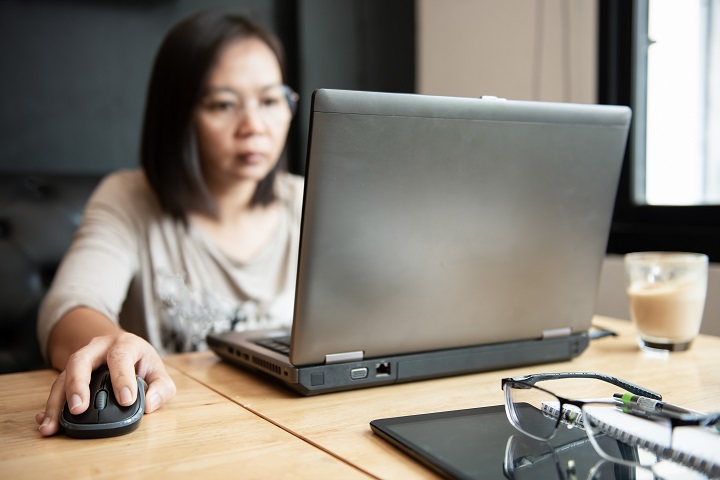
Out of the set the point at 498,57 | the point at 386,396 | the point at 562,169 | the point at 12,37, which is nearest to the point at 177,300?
the point at 386,396

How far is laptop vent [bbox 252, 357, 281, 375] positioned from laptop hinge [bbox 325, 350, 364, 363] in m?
0.06

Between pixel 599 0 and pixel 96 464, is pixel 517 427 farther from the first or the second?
pixel 599 0

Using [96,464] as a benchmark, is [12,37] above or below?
above

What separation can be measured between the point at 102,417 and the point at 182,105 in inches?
34.5

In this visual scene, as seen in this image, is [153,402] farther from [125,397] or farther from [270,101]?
[270,101]

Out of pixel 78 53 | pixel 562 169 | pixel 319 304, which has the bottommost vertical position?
pixel 319 304

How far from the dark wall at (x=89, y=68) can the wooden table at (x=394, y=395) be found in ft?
4.13

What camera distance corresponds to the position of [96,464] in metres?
0.54

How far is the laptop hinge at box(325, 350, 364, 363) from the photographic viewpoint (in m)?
0.73

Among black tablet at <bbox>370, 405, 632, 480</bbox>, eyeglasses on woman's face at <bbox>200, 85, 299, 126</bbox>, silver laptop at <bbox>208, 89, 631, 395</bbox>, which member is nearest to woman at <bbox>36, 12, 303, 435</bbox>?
eyeglasses on woman's face at <bbox>200, 85, 299, 126</bbox>

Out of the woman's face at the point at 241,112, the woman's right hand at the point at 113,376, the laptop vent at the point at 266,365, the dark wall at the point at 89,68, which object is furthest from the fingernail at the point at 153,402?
the dark wall at the point at 89,68

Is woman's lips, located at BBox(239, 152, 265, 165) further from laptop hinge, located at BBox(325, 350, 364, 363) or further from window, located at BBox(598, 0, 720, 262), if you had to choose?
window, located at BBox(598, 0, 720, 262)

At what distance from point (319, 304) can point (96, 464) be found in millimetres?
249

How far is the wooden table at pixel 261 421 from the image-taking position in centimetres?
53
